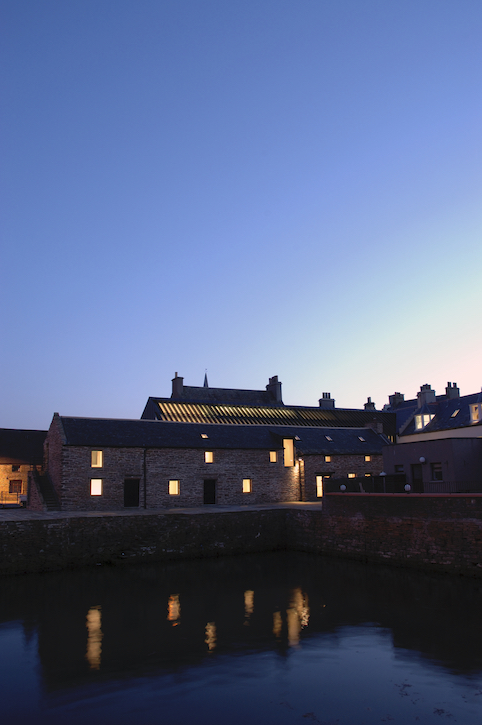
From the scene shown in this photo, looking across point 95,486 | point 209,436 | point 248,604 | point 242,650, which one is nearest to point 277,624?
point 242,650

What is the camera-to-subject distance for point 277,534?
3172cm

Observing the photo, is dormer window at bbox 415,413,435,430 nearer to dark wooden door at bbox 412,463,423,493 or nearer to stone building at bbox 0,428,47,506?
dark wooden door at bbox 412,463,423,493

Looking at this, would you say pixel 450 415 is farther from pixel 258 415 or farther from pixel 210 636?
pixel 210 636

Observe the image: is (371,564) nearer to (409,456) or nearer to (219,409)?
(409,456)

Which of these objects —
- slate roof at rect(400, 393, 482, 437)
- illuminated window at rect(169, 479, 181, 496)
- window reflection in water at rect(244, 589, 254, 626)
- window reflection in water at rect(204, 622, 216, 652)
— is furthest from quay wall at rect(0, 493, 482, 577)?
slate roof at rect(400, 393, 482, 437)

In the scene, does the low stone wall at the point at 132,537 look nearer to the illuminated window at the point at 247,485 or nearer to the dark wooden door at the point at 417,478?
the illuminated window at the point at 247,485

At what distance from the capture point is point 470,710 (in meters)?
10.1

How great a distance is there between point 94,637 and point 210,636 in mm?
3360

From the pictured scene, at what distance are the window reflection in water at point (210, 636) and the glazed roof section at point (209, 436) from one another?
19.3 m

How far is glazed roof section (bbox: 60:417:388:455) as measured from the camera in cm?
3462

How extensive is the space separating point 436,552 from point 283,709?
1539 cm

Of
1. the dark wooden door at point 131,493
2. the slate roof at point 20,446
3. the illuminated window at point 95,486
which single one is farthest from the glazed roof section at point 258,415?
the illuminated window at point 95,486

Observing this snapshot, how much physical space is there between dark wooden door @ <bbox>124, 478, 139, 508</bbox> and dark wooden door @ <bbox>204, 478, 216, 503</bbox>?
5142mm

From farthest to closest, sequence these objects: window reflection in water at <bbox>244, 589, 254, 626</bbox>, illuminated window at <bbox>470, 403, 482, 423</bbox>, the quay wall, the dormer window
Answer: the dormer window → illuminated window at <bbox>470, 403, 482, 423</bbox> → the quay wall → window reflection in water at <bbox>244, 589, 254, 626</bbox>
